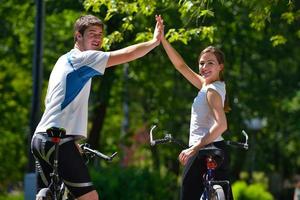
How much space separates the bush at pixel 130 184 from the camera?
46.8 ft

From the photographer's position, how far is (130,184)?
14742 millimetres

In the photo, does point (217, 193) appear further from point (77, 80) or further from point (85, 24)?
point (85, 24)

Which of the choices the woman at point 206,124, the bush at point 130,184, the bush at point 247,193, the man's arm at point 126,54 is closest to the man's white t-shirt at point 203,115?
the woman at point 206,124

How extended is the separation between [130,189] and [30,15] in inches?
246

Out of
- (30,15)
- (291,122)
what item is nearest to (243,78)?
(291,122)

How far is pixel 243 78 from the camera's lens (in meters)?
22.2

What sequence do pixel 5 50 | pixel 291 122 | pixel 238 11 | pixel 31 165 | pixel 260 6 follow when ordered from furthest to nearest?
pixel 291 122 → pixel 5 50 → pixel 238 11 → pixel 31 165 → pixel 260 6

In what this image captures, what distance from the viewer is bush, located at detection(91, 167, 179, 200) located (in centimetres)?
1427

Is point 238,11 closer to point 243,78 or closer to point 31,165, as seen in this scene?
point 243,78

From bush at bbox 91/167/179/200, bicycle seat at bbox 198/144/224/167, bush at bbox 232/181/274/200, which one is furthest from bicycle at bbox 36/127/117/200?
bush at bbox 232/181/274/200

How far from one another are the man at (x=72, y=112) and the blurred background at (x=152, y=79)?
12.5ft

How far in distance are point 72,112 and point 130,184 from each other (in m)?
8.87

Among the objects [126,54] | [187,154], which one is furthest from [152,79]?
[126,54]

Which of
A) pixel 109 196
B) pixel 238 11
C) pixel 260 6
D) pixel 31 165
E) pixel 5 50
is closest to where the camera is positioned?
pixel 260 6
